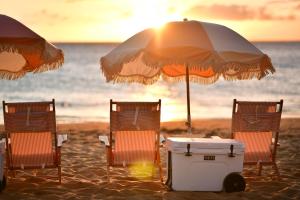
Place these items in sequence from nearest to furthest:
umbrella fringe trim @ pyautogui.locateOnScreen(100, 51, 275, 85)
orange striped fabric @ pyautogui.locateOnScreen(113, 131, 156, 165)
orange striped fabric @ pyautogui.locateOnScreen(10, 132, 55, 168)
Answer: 1. umbrella fringe trim @ pyautogui.locateOnScreen(100, 51, 275, 85)
2. orange striped fabric @ pyautogui.locateOnScreen(10, 132, 55, 168)
3. orange striped fabric @ pyautogui.locateOnScreen(113, 131, 156, 165)

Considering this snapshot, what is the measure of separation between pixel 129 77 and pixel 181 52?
4.92 ft

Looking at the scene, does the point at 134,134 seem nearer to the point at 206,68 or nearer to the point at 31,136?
the point at 31,136

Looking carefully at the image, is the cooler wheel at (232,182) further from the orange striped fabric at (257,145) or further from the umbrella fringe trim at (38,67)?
the umbrella fringe trim at (38,67)

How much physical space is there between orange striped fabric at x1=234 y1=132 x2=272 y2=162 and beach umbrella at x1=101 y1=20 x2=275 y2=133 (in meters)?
0.79

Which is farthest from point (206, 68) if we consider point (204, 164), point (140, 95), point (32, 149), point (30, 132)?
point (140, 95)

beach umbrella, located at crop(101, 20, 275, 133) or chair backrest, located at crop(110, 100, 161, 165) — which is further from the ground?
beach umbrella, located at crop(101, 20, 275, 133)

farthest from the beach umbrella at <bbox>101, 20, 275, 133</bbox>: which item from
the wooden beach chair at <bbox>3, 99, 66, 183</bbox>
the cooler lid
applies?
the wooden beach chair at <bbox>3, 99, 66, 183</bbox>

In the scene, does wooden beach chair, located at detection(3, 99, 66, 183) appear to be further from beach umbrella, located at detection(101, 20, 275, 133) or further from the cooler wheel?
the cooler wheel

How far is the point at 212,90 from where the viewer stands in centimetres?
3497

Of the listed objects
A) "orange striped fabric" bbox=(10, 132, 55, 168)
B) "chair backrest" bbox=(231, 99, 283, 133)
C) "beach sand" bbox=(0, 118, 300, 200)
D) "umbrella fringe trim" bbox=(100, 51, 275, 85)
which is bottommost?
"beach sand" bbox=(0, 118, 300, 200)

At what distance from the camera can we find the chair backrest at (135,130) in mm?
6355

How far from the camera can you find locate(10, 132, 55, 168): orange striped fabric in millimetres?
6316

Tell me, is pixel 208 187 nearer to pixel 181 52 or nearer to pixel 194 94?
pixel 181 52


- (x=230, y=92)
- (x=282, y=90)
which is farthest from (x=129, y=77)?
(x=282, y=90)
